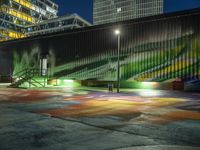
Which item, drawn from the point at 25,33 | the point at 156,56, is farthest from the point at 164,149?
the point at 25,33


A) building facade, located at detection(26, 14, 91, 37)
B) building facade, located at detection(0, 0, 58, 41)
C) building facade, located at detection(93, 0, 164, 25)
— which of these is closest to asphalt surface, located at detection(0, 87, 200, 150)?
building facade, located at detection(26, 14, 91, 37)

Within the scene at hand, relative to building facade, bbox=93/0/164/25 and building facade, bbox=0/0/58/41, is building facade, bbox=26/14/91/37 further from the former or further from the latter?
building facade, bbox=93/0/164/25

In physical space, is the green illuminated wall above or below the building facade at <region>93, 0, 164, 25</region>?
below

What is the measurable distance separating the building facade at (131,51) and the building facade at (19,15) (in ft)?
256

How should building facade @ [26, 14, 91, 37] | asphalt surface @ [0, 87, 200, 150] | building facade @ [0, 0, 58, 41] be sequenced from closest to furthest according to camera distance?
asphalt surface @ [0, 87, 200, 150]
building facade @ [0, 0, 58, 41]
building facade @ [26, 14, 91, 37]

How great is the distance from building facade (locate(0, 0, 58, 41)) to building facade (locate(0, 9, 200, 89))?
7808cm

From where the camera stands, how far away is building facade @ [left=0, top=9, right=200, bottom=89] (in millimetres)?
21031

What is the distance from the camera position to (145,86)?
2322 centimetres

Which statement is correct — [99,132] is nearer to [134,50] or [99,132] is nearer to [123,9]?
[134,50]

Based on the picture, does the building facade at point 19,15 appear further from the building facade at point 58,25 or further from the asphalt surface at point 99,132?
the asphalt surface at point 99,132

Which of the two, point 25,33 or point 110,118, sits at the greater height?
point 25,33

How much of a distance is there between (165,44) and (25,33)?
10108cm

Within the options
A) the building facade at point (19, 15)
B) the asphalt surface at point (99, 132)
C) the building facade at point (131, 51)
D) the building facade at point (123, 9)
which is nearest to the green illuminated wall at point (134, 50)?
the building facade at point (131, 51)

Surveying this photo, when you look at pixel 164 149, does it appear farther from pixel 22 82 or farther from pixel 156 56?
pixel 22 82
